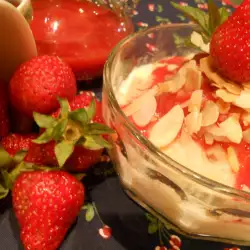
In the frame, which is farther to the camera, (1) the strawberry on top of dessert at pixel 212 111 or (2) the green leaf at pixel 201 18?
(2) the green leaf at pixel 201 18

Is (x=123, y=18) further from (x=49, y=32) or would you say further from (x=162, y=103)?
(x=162, y=103)

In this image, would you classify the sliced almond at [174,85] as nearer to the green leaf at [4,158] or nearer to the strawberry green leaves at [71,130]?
the strawberry green leaves at [71,130]

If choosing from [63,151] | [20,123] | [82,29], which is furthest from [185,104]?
[82,29]

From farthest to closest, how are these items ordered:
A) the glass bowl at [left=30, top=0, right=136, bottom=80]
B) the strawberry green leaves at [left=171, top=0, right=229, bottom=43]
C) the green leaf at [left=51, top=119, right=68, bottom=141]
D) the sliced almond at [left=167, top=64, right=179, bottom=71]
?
the glass bowl at [left=30, top=0, right=136, bottom=80] < the sliced almond at [left=167, top=64, right=179, bottom=71] < the strawberry green leaves at [left=171, top=0, right=229, bottom=43] < the green leaf at [left=51, top=119, right=68, bottom=141]

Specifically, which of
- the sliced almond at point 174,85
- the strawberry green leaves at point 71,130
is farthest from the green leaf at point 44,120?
the sliced almond at point 174,85

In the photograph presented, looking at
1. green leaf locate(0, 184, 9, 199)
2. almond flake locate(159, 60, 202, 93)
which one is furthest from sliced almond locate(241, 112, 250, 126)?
green leaf locate(0, 184, 9, 199)

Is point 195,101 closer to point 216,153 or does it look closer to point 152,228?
point 216,153

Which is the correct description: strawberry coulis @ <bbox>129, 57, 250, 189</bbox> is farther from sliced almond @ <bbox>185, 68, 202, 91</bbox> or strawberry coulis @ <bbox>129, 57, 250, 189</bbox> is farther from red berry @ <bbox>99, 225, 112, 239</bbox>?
red berry @ <bbox>99, 225, 112, 239</bbox>
